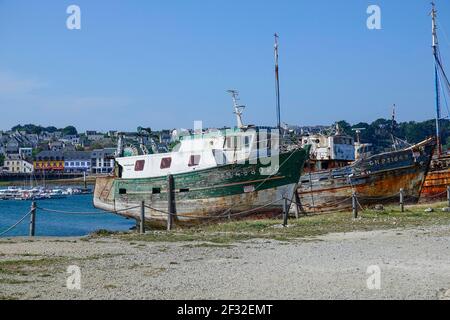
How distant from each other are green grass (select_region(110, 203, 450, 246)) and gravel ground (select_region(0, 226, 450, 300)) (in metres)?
1.01

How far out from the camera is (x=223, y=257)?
12.9 meters

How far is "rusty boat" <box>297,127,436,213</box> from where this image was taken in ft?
105

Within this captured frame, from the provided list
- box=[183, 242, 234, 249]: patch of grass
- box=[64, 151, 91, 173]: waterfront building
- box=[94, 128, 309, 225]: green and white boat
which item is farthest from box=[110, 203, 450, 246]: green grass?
box=[64, 151, 91, 173]: waterfront building

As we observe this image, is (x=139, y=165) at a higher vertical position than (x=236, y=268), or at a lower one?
higher

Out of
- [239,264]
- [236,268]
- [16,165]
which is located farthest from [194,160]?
[16,165]

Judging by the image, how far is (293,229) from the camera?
18922 mm

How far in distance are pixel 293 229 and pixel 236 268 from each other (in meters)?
7.90

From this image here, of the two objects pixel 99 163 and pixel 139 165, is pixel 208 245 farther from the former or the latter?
pixel 99 163

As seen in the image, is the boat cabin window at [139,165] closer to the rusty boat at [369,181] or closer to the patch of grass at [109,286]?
Result: the rusty boat at [369,181]

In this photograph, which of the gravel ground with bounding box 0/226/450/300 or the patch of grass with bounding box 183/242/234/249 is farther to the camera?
the patch of grass with bounding box 183/242/234/249

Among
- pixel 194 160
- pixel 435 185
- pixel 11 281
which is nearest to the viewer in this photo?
pixel 11 281

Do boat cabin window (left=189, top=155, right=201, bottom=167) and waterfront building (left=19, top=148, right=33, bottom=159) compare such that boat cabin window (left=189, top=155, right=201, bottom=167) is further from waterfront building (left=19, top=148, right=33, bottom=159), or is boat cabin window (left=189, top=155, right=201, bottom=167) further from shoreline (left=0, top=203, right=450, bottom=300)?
waterfront building (left=19, top=148, right=33, bottom=159)

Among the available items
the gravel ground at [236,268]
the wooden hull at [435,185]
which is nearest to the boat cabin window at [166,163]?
the gravel ground at [236,268]
